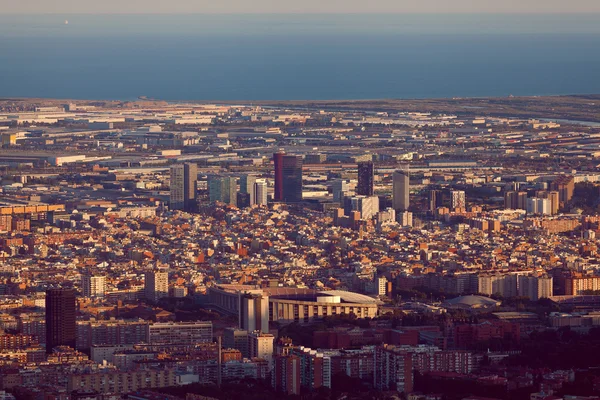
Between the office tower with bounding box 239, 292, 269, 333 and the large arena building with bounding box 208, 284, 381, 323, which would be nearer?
the office tower with bounding box 239, 292, 269, 333

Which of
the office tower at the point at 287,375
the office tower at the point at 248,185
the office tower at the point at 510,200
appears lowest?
the office tower at the point at 287,375

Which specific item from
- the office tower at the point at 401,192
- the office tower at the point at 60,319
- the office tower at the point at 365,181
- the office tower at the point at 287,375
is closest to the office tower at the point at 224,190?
the office tower at the point at 365,181

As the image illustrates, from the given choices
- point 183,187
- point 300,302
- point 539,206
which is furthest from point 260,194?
point 300,302

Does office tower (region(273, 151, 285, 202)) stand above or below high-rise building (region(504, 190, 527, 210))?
above

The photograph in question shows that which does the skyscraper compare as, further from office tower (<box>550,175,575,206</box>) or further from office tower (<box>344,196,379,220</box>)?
office tower (<box>550,175,575,206</box>)

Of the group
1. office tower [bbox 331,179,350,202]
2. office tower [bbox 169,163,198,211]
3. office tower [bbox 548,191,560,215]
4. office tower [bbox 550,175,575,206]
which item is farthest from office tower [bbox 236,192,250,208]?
office tower [bbox 550,175,575,206]

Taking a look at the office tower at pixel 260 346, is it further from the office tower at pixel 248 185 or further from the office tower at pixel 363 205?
the office tower at pixel 248 185
